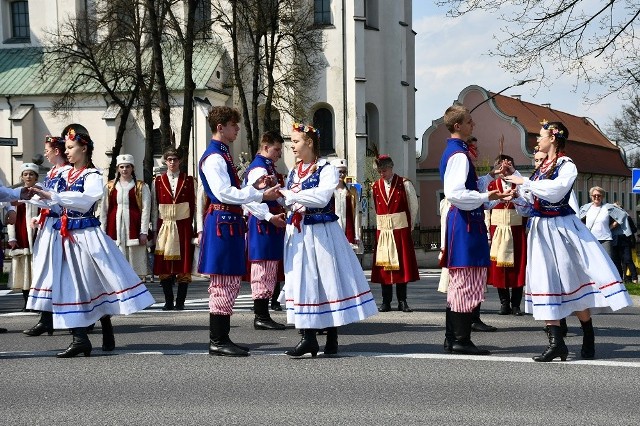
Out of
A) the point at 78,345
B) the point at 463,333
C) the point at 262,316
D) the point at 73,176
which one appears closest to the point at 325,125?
the point at 262,316

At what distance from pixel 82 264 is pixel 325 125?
44996mm

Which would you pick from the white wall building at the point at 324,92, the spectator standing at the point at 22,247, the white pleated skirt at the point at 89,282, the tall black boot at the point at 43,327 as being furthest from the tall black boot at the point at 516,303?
the white wall building at the point at 324,92

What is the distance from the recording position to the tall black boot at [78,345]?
A: 32.8ft

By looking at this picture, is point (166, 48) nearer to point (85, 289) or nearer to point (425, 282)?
point (425, 282)

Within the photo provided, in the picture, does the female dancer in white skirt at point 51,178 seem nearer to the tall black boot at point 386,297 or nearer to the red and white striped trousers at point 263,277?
the red and white striped trousers at point 263,277

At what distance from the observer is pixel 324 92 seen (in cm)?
5428

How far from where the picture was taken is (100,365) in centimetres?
946

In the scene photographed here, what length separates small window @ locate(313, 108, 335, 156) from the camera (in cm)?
5453

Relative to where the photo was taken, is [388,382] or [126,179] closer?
[388,382]

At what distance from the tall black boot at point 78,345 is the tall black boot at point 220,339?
43.4 inches

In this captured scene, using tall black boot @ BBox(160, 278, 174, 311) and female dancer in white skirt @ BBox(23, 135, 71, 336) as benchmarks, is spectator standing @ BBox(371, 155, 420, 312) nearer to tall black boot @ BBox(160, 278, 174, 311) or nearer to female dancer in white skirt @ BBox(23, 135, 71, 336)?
tall black boot @ BBox(160, 278, 174, 311)

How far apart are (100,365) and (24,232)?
706cm

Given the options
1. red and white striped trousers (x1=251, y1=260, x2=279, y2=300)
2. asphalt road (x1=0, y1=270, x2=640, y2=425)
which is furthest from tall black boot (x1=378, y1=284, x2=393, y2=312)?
asphalt road (x1=0, y1=270, x2=640, y2=425)

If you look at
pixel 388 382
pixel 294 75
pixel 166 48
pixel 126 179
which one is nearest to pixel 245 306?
pixel 126 179
